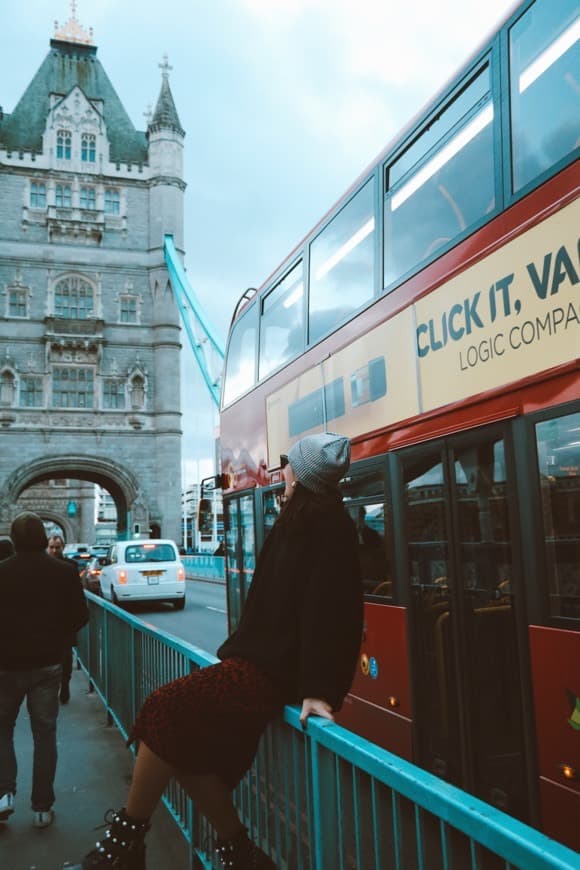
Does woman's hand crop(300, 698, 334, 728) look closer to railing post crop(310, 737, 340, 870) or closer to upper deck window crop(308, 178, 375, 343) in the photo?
railing post crop(310, 737, 340, 870)

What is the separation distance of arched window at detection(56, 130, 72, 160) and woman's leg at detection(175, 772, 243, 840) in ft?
151

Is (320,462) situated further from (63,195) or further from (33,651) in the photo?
(63,195)

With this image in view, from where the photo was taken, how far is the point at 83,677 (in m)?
9.32

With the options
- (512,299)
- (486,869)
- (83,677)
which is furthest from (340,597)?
(83,677)

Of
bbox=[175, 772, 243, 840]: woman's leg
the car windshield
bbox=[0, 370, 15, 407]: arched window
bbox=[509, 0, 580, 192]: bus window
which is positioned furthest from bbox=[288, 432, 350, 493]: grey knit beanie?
bbox=[0, 370, 15, 407]: arched window

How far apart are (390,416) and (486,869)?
3388 mm

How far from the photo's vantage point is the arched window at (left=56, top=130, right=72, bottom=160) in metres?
43.3

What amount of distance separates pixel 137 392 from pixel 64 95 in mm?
18548

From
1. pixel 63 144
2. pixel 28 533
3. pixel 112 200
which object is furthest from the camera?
pixel 63 144

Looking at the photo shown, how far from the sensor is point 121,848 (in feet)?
7.79

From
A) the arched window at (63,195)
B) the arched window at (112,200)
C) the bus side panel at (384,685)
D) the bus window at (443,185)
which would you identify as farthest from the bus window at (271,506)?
the arched window at (63,195)

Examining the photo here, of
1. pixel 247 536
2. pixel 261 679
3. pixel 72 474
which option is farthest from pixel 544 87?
pixel 72 474

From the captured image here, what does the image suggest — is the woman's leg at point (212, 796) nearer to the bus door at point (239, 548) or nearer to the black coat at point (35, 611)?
the black coat at point (35, 611)

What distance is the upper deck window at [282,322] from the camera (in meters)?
6.56
